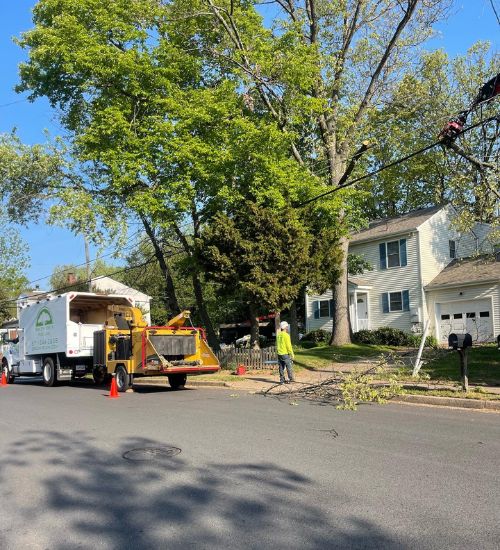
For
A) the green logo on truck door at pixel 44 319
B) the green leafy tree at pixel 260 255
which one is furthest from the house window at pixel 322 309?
the green logo on truck door at pixel 44 319

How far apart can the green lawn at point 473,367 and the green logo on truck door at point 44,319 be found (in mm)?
12899

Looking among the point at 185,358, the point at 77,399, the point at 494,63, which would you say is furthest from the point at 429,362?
the point at 494,63

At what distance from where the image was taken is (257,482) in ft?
19.5

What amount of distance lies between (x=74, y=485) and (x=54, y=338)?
47.2 feet

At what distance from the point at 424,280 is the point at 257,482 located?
2760cm

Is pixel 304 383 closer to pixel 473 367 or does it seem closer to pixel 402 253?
pixel 473 367

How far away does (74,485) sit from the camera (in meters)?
6.09

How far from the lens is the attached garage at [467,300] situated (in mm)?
28953

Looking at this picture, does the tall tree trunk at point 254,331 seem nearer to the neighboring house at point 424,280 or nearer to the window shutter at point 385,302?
the neighboring house at point 424,280

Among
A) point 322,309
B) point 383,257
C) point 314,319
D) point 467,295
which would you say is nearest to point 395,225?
point 383,257

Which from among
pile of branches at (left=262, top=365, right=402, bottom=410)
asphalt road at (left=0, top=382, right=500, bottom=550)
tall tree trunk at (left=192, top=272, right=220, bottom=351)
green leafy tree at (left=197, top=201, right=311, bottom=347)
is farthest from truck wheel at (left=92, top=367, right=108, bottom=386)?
asphalt road at (left=0, top=382, right=500, bottom=550)

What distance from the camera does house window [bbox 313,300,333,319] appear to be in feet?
119

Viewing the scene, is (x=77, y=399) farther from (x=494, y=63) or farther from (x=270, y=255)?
(x=494, y=63)

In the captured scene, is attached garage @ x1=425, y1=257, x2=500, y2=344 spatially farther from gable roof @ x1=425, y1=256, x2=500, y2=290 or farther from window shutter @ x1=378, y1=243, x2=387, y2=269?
window shutter @ x1=378, y1=243, x2=387, y2=269
